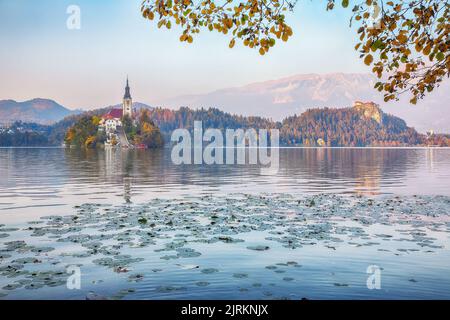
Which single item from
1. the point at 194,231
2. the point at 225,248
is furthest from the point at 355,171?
the point at 225,248

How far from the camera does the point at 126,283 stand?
1106 centimetres

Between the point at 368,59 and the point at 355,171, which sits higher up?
the point at 368,59

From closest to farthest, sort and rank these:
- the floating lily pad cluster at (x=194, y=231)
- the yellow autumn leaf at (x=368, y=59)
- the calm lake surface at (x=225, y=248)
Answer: the yellow autumn leaf at (x=368, y=59) < the calm lake surface at (x=225, y=248) < the floating lily pad cluster at (x=194, y=231)

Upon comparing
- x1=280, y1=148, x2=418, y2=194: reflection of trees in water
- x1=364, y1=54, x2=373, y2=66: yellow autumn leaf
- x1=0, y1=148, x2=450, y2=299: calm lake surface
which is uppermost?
x1=364, y1=54, x2=373, y2=66: yellow autumn leaf

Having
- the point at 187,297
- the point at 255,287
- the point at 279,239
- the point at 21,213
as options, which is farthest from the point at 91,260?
the point at 21,213

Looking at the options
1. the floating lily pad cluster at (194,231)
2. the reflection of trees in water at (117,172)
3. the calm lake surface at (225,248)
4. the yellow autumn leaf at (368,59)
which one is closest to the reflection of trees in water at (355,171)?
the floating lily pad cluster at (194,231)

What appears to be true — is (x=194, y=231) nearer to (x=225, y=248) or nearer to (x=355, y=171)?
(x=225, y=248)

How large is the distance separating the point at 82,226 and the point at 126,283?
8.22 metres

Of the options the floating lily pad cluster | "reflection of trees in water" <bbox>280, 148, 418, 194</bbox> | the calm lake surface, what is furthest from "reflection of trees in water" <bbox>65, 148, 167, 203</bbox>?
"reflection of trees in water" <bbox>280, 148, 418, 194</bbox>

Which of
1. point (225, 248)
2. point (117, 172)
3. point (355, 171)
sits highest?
point (117, 172)

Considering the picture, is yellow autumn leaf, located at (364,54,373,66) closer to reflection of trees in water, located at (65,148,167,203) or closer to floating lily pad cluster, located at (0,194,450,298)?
floating lily pad cluster, located at (0,194,450,298)

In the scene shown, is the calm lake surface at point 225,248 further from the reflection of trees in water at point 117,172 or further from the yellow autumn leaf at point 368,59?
the reflection of trees in water at point 117,172

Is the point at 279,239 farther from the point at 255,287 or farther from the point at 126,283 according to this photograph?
the point at 126,283

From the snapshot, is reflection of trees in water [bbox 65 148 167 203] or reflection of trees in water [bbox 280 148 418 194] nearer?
reflection of trees in water [bbox 65 148 167 203]
